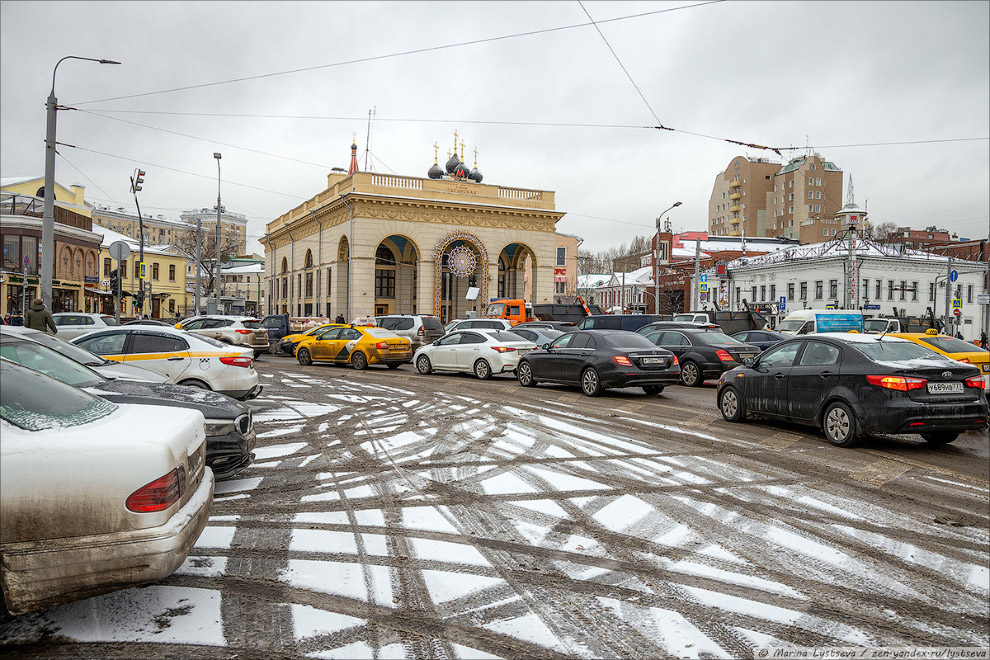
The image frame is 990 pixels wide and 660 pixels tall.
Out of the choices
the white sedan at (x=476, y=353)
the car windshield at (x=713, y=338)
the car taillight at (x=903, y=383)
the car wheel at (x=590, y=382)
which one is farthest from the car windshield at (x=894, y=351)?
the white sedan at (x=476, y=353)

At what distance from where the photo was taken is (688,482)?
6.56 m

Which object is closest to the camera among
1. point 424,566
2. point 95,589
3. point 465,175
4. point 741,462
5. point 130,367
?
point 95,589

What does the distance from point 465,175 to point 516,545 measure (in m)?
48.8

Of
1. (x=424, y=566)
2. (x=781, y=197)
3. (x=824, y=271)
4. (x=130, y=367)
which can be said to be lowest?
(x=424, y=566)

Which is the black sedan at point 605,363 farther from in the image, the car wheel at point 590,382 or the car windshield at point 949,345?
the car windshield at point 949,345

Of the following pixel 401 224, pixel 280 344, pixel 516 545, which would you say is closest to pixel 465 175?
pixel 401 224

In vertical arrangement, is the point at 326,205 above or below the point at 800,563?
above

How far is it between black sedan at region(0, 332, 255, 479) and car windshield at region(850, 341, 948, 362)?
7.64m

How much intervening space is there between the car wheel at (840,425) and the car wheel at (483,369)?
34.5ft

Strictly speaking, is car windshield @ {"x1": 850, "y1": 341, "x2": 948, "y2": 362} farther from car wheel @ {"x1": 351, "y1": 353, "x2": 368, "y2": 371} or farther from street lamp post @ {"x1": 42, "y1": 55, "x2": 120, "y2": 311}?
street lamp post @ {"x1": 42, "y1": 55, "x2": 120, "y2": 311}

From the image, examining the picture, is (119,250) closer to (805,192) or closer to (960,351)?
(960,351)

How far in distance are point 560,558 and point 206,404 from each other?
3.61 meters

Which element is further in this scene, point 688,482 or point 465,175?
point 465,175

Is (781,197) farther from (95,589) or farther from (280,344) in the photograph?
(95,589)
